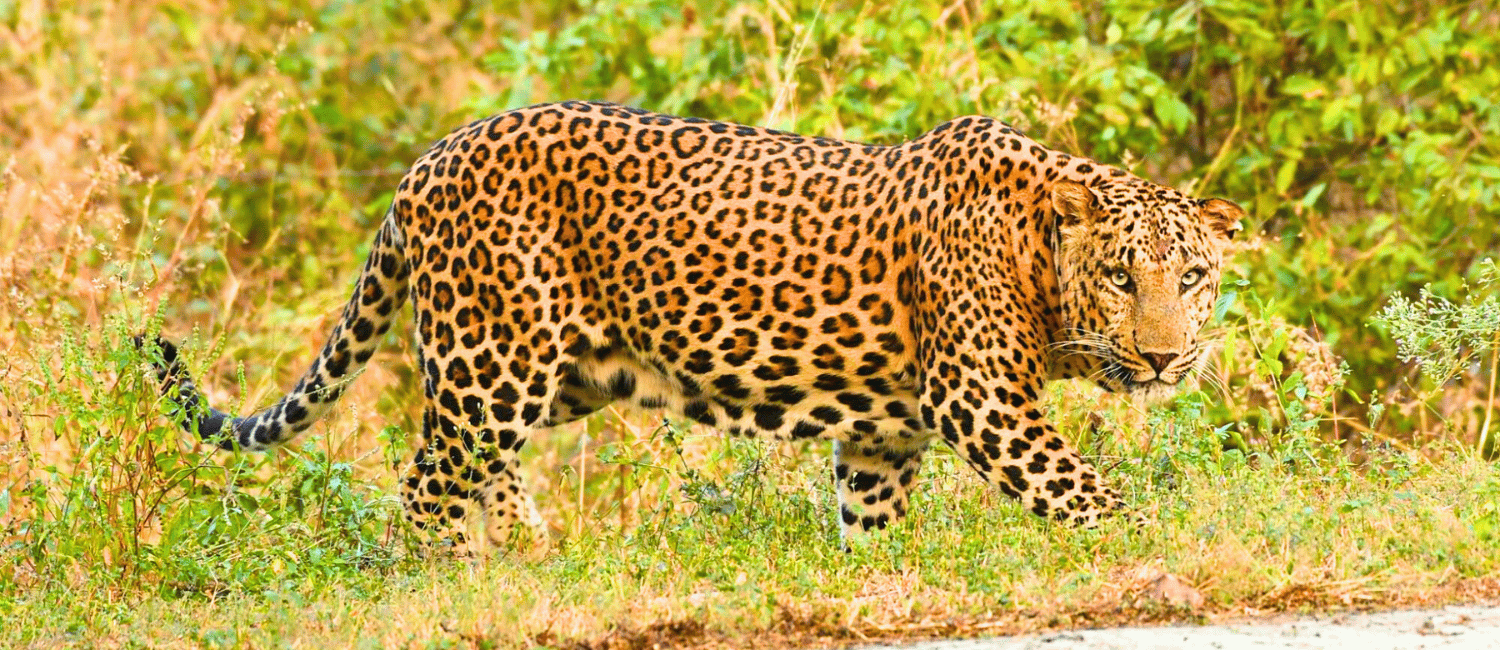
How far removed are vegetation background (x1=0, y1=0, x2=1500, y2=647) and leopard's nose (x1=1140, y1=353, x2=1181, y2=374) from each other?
1.37ft

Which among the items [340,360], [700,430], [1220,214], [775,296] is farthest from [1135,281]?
[700,430]

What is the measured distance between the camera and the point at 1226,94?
37.8 feet

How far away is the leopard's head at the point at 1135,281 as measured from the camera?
631cm

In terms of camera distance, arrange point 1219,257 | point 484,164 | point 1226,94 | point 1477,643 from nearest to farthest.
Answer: point 1477,643 → point 1219,257 → point 484,164 → point 1226,94

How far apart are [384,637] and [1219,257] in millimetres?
2840

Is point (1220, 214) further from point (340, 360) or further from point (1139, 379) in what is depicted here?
point (340, 360)

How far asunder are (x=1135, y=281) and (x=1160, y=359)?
0.81 ft

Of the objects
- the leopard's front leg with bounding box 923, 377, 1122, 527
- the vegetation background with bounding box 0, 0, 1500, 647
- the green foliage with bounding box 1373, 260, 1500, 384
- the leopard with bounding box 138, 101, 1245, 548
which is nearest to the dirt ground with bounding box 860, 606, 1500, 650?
the vegetation background with bounding box 0, 0, 1500, 647

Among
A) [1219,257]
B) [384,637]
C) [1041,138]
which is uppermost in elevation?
[1041,138]

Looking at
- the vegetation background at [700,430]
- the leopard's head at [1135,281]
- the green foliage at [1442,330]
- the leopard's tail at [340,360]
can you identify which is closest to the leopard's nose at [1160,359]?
the leopard's head at [1135,281]

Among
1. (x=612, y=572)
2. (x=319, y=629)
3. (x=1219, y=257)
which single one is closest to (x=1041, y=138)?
(x=1219, y=257)

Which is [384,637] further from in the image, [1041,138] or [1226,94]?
[1226,94]

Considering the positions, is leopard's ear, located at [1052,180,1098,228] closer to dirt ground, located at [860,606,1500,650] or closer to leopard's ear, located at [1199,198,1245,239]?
leopard's ear, located at [1199,198,1245,239]

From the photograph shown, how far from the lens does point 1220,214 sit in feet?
21.4
